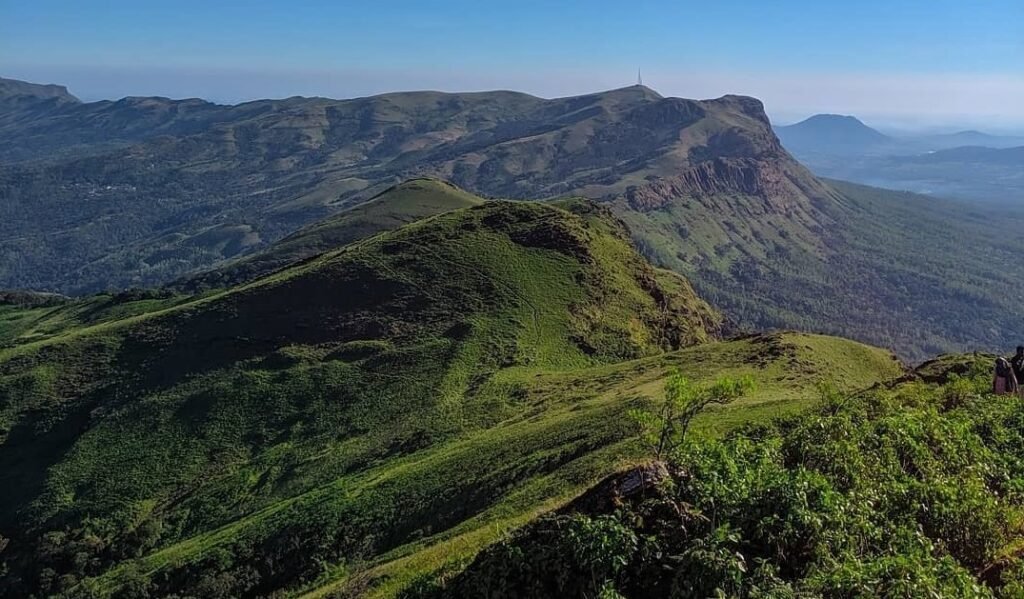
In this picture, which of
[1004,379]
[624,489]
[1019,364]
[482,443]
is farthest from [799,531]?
[482,443]

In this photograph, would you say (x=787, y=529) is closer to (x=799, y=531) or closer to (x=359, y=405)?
(x=799, y=531)

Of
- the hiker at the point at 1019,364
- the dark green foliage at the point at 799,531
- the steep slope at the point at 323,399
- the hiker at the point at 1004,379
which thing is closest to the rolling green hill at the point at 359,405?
the steep slope at the point at 323,399

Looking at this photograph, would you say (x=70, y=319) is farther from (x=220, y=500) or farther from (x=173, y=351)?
(x=220, y=500)

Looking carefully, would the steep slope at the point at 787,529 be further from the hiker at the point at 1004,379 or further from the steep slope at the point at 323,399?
the steep slope at the point at 323,399

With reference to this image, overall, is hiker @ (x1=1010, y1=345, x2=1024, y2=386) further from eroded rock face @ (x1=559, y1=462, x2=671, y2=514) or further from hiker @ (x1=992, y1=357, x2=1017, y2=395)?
eroded rock face @ (x1=559, y1=462, x2=671, y2=514)

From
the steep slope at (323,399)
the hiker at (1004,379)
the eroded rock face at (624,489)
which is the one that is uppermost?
the eroded rock face at (624,489)

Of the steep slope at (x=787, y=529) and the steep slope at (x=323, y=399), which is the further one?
the steep slope at (x=323, y=399)

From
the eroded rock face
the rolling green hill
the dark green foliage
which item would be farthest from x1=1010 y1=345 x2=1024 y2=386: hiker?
the eroded rock face
